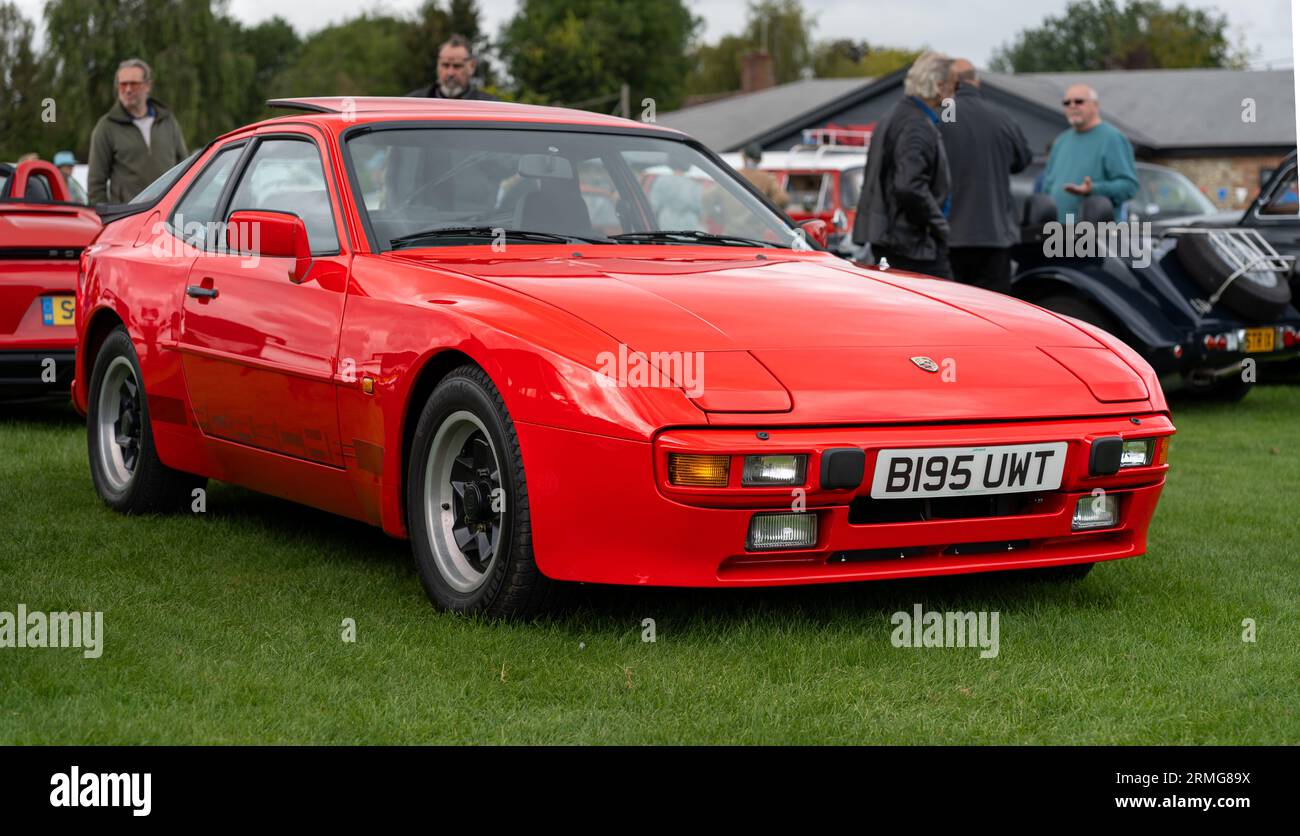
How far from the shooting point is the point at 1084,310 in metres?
10.2

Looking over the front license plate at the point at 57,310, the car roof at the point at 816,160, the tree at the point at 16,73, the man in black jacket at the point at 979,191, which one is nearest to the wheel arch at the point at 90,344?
the front license plate at the point at 57,310

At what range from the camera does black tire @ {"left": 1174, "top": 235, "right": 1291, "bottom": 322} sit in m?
9.86

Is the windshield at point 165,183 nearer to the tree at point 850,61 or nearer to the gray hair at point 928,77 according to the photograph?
the gray hair at point 928,77

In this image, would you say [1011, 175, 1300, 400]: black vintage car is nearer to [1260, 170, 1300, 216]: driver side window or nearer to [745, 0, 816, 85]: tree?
[1260, 170, 1300, 216]: driver side window

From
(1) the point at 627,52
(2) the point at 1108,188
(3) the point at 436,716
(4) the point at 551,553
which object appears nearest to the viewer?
(3) the point at 436,716

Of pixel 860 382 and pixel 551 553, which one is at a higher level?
pixel 860 382

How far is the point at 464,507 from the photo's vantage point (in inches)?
180

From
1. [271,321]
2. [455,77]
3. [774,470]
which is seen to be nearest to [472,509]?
[774,470]

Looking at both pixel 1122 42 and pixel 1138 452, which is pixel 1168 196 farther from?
pixel 1122 42

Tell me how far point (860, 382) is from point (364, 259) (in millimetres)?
1592

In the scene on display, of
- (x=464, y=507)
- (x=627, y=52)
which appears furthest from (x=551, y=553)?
(x=627, y=52)

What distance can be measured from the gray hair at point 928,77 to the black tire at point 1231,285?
97.3 inches

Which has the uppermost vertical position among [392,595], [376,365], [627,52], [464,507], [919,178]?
[627,52]
